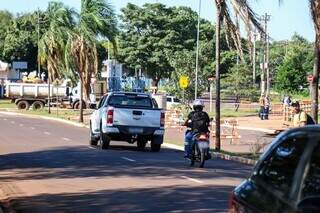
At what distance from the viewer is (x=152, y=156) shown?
21.1m

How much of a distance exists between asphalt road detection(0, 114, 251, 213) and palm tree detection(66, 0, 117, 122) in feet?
73.4

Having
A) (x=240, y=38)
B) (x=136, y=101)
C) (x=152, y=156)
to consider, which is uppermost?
(x=240, y=38)

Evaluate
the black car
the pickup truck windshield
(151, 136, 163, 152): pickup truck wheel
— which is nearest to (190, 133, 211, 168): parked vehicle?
(151, 136, 163, 152): pickup truck wheel

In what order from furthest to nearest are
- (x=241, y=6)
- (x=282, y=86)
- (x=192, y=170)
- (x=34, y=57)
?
1. (x=34, y=57)
2. (x=282, y=86)
3. (x=241, y=6)
4. (x=192, y=170)

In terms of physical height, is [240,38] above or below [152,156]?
above

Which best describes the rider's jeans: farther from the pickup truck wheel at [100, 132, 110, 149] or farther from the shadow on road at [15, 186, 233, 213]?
the pickup truck wheel at [100, 132, 110, 149]

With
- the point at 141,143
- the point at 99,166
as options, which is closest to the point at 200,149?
the point at 99,166

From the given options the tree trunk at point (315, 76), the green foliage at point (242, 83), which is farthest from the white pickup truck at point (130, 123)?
the green foliage at point (242, 83)

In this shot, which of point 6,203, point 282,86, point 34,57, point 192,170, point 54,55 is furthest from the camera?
point 34,57

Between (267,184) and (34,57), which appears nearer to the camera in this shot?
(267,184)

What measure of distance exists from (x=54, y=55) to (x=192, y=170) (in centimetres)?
3436

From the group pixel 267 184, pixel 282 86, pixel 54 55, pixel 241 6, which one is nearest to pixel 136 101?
pixel 241 6

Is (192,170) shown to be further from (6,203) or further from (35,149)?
(35,149)

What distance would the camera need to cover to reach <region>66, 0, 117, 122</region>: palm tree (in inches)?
1740
